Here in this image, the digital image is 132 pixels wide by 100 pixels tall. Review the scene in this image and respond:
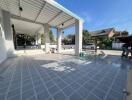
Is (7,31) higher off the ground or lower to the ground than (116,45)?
higher

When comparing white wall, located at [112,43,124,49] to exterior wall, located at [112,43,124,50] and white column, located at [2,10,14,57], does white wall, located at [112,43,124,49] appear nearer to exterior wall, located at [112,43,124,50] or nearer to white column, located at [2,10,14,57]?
exterior wall, located at [112,43,124,50]

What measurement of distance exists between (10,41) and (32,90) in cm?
749

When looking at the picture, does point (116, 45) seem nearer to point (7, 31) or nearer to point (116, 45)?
point (116, 45)

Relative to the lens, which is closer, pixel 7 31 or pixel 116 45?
pixel 7 31

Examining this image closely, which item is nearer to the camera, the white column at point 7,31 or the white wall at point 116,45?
the white column at point 7,31

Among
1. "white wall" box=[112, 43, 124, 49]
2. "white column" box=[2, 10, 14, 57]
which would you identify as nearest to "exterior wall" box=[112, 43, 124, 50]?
"white wall" box=[112, 43, 124, 49]

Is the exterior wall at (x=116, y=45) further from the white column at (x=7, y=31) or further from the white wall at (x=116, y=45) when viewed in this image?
the white column at (x=7, y=31)

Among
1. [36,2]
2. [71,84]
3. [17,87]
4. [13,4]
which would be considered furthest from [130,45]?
[13,4]

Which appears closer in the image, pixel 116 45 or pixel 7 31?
pixel 7 31

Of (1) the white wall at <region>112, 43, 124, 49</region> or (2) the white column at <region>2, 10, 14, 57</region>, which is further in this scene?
(1) the white wall at <region>112, 43, 124, 49</region>

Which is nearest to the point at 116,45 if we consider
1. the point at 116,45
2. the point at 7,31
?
the point at 116,45

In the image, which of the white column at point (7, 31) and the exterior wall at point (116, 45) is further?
the exterior wall at point (116, 45)

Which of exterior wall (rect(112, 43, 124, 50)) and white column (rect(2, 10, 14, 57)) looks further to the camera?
exterior wall (rect(112, 43, 124, 50))

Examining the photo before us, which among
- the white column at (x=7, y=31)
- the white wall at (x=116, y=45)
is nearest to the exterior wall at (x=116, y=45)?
the white wall at (x=116, y=45)
